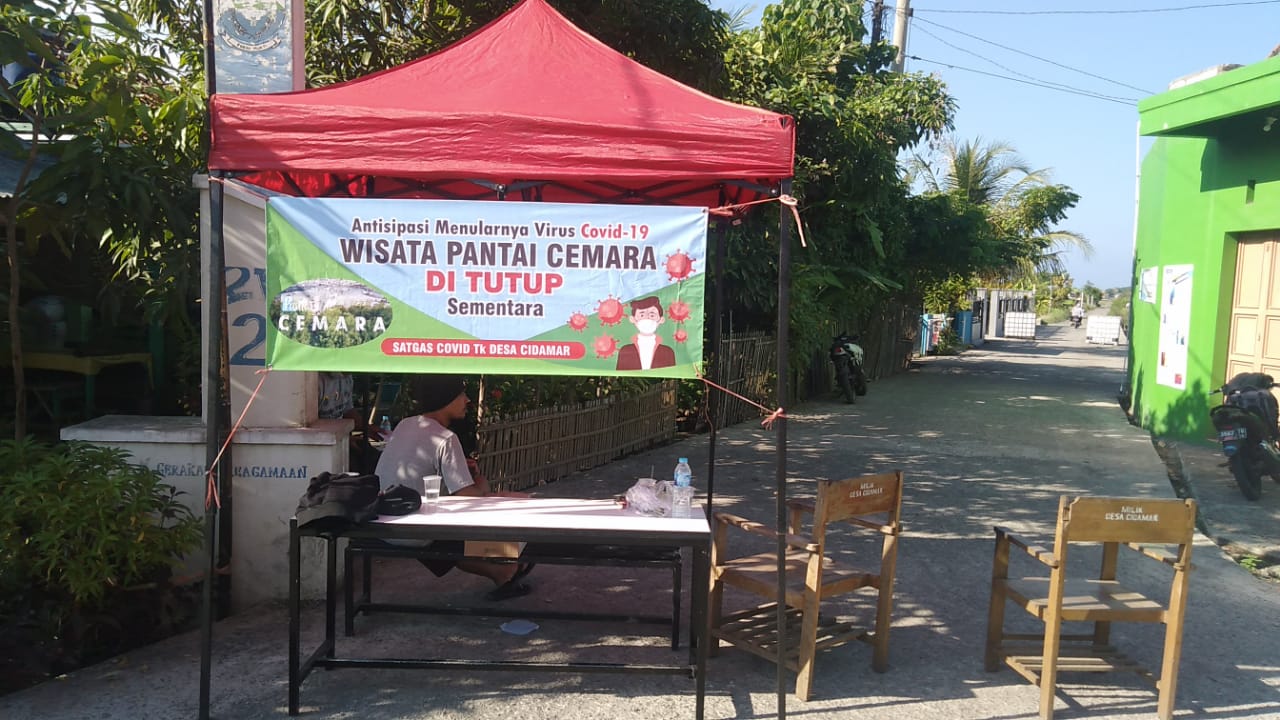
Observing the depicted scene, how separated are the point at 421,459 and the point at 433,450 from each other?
0.08 m

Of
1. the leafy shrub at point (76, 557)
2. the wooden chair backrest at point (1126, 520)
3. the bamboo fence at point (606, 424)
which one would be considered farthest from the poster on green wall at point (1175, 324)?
the leafy shrub at point (76, 557)

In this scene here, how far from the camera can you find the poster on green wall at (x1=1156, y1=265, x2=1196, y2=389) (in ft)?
38.4

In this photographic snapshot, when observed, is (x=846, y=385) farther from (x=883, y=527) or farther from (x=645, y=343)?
(x=645, y=343)

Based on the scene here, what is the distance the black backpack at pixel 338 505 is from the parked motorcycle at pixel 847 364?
12.3 metres

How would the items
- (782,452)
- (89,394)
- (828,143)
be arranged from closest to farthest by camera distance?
1. (782,452)
2. (89,394)
3. (828,143)

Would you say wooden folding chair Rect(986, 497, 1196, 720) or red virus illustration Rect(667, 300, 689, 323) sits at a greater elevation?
red virus illustration Rect(667, 300, 689, 323)

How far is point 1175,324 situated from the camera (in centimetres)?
1211

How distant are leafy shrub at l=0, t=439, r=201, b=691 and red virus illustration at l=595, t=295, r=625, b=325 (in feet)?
8.24

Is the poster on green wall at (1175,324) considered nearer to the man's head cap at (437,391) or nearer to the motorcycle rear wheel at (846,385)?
the motorcycle rear wheel at (846,385)

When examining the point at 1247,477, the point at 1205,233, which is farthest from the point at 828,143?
the point at 1247,477

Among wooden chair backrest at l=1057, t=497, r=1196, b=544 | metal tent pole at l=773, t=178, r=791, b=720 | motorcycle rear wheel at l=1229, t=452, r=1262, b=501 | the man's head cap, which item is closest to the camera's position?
metal tent pole at l=773, t=178, r=791, b=720

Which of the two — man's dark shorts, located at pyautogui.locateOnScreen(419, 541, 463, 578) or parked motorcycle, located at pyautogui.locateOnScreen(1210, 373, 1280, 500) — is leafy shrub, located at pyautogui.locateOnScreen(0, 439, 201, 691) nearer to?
man's dark shorts, located at pyautogui.locateOnScreen(419, 541, 463, 578)

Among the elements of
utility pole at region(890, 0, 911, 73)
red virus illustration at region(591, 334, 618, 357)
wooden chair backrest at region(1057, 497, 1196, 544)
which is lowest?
wooden chair backrest at region(1057, 497, 1196, 544)

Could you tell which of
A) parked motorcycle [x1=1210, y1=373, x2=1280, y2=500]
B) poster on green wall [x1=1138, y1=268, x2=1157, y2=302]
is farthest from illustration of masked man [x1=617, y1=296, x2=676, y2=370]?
poster on green wall [x1=1138, y1=268, x2=1157, y2=302]
